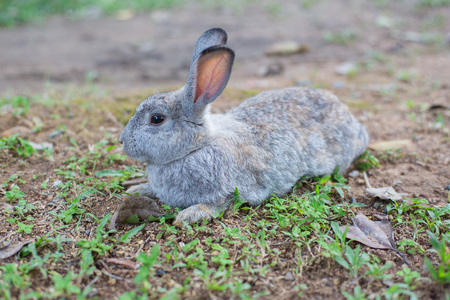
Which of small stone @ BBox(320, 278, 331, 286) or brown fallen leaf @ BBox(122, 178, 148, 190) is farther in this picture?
brown fallen leaf @ BBox(122, 178, 148, 190)

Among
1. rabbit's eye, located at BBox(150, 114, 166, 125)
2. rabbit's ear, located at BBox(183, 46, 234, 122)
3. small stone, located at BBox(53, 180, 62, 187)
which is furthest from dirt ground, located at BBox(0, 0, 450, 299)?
rabbit's ear, located at BBox(183, 46, 234, 122)

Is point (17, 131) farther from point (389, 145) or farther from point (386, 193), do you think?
point (389, 145)

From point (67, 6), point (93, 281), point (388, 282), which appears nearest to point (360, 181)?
point (388, 282)

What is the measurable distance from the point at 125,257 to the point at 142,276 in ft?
1.37

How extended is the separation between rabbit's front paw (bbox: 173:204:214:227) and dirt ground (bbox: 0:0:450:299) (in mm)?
151

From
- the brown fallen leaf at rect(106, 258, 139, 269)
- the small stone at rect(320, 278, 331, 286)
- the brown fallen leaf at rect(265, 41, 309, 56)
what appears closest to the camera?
the small stone at rect(320, 278, 331, 286)

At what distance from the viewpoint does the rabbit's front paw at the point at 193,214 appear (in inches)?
134

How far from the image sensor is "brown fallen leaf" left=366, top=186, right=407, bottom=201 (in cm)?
384

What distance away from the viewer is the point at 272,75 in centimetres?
787

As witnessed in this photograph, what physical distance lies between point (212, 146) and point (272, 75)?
4.44m

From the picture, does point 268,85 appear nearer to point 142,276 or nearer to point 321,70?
point 321,70

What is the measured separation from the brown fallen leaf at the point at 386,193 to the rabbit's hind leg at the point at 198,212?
1.44m

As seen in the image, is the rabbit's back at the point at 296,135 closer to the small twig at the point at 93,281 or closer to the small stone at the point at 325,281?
the small stone at the point at 325,281

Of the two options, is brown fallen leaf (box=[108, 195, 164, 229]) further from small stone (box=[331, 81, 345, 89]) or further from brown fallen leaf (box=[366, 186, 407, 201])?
small stone (box=[331, 81, 345, 89])
